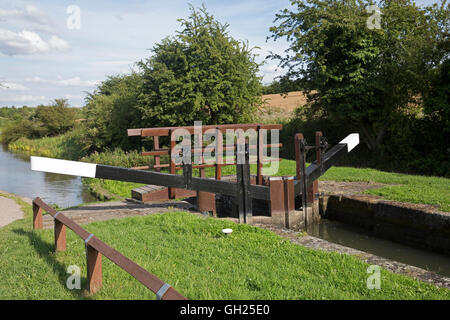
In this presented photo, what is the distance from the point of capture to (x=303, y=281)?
3814mm

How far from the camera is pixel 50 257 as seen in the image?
461 centimetres

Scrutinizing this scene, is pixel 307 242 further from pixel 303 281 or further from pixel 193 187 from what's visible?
pixel 193 187

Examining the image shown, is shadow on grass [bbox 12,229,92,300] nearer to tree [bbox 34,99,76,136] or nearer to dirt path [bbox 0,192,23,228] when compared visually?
dirt path [bbox 0,192,23,228]

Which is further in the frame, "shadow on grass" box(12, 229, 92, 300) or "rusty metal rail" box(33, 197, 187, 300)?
"shadow on grass" box(12, 229, 92, 300)

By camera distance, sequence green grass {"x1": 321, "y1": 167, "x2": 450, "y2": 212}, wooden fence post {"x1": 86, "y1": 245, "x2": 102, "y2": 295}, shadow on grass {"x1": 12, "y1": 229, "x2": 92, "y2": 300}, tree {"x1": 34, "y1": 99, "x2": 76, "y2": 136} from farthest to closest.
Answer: tree {"x1": 34, "y1": 99, "x2": 76, "y2": 136} → green grass {"x1": 321, "y1": 167, "x2": 450, "y2": 212} → shadow on grass {"x1": 12, "y1": 229, "x2": 92, "y2": 300} → wooden fence post {"x1": 86, "y1": 245, "x2": 102, "y2": 295}

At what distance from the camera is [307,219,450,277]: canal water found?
613 cm

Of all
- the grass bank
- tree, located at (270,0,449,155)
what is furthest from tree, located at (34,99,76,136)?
tree, located at (270,0,449,155)

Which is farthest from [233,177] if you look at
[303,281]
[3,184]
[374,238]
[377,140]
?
[3,184]

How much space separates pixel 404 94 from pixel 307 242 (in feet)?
36.9

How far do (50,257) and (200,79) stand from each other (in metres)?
13.2

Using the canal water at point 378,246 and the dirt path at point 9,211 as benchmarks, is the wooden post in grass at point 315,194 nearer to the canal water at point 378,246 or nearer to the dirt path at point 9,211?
the canal water at point 378,246

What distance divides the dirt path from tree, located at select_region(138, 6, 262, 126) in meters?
7.24

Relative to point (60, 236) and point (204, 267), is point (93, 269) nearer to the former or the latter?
point (204, 267)
